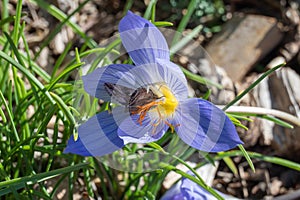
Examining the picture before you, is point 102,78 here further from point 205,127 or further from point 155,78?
point 205,127

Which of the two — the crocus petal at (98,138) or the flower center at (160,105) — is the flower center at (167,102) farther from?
the crocus petal at (98,138)

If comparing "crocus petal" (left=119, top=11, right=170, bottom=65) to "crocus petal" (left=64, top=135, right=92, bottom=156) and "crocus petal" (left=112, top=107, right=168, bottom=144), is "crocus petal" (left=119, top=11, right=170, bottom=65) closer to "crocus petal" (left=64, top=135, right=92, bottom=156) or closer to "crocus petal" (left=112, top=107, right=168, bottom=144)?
"crocus petal" (left=112, top=107, right=168, bottom=144)

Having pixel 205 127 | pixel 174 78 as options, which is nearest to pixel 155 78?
pixel 174 78

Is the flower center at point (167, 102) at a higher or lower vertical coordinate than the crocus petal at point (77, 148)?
higher

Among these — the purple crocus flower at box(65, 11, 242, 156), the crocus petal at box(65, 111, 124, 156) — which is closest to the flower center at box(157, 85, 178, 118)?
the purple crocus flower at box(65, 11, 242, 156)

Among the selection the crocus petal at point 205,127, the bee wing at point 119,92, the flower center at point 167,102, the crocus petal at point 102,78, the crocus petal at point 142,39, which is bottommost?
the crocus petal at point 205,127

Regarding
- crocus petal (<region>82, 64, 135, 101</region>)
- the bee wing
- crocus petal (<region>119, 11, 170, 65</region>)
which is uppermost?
crocus petal (<region>119, 11, 170, 65</region>)

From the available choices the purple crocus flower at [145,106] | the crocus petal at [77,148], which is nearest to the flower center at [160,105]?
the purple crocus flower at [145,106]

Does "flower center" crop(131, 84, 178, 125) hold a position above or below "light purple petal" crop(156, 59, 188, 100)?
below
